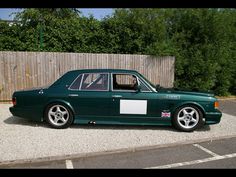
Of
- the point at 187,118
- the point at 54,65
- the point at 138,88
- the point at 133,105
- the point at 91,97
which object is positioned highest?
the point at 54,65

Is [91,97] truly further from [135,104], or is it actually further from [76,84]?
[135,104]

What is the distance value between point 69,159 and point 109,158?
691mm

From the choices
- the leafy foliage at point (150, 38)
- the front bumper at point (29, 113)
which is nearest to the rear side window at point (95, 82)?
the front bumper at point (29, 113)

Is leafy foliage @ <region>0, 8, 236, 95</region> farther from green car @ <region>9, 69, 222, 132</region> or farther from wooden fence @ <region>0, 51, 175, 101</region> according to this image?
green car @ <region>9, 69, 222, 132</region>

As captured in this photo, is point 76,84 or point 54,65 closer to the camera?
point 76,84

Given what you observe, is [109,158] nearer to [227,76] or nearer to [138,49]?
[138,49]

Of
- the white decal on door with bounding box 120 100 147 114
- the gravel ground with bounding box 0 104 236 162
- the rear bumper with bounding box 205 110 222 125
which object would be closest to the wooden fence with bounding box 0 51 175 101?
the gravel ground with bounding box 0 104 236 162

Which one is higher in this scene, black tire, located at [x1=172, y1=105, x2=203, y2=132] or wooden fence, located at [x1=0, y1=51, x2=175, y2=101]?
wooden fence, located at [x1=0, y1=51, x2=175, y2=101]

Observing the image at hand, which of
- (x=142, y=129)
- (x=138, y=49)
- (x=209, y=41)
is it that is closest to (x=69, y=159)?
(x=142, y=129)

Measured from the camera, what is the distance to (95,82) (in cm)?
609

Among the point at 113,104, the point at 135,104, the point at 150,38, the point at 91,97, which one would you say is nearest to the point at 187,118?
the point at 135,104

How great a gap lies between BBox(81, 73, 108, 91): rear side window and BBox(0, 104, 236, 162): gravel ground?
3.20 ft

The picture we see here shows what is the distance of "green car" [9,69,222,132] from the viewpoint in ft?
19.5

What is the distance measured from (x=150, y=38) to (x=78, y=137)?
6.54 m
